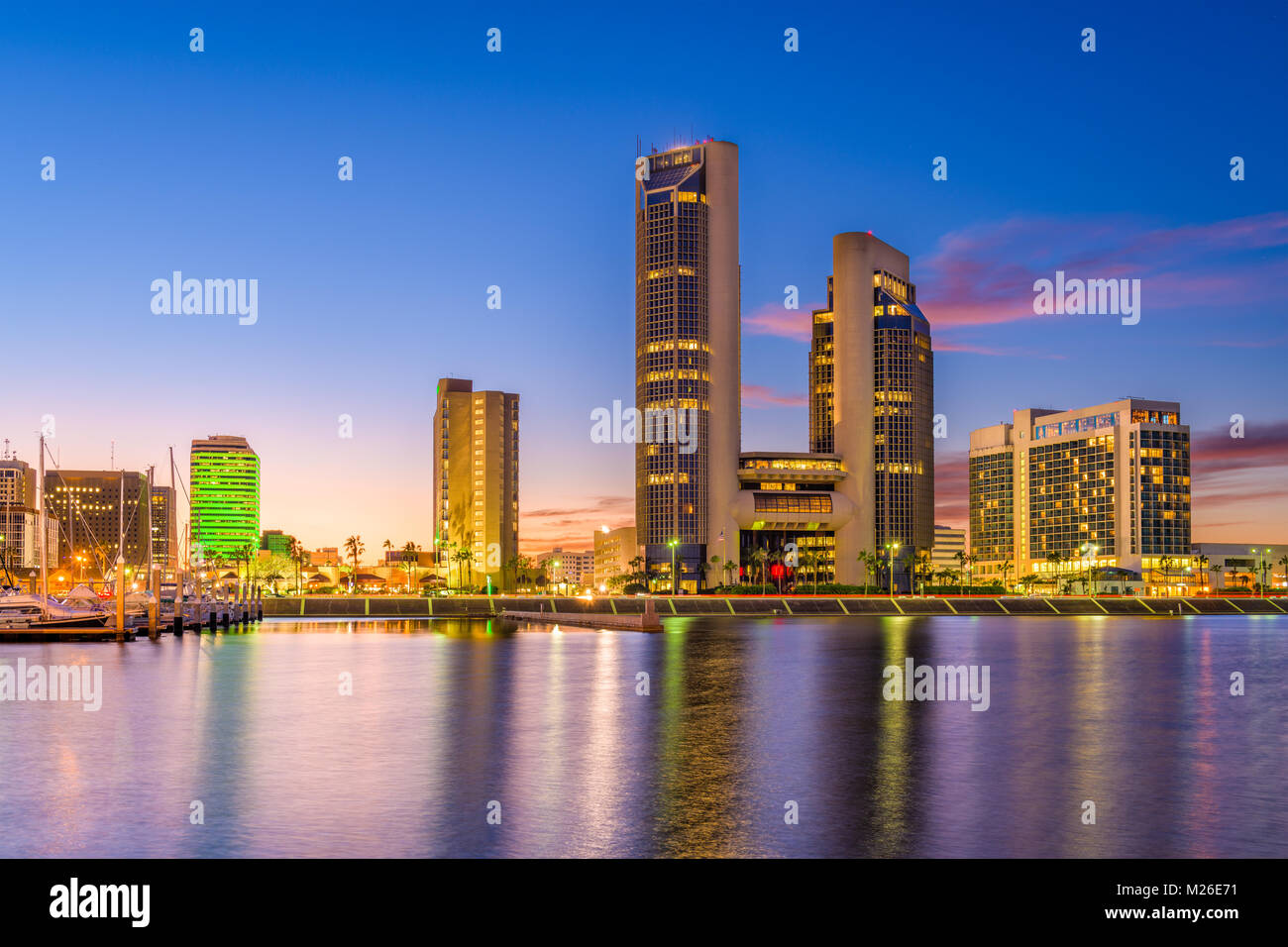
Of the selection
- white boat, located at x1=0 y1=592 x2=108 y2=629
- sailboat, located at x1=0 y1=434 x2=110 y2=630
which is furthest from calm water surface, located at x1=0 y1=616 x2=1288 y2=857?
white boat, located at x1=0 y1=592 x2=108 y2=629

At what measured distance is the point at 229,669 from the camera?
69.6 meters

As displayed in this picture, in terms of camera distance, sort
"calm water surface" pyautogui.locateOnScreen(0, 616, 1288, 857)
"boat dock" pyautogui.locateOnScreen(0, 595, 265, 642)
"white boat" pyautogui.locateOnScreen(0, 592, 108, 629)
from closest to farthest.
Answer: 1. "calm water surface" pyautogui.locateOnScreen(0, 616, 1288, 857)
2. "boat dock" pyautogui.locateOnScreen(0, 595, 265, 642)
3. "white boat" pyautogui.locateOnScreen(0, 592, 108, 629)

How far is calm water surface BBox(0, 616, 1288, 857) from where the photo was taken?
22.5 meters

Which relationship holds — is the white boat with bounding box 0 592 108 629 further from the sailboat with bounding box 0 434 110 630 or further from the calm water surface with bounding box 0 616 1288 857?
the calm water surface with bounding box 0 616 1288 857

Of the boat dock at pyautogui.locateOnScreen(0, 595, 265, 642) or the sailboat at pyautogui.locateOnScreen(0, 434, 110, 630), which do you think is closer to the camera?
the boat dock at pyautogui.locateOnScreen(0, 595, 265, 642)

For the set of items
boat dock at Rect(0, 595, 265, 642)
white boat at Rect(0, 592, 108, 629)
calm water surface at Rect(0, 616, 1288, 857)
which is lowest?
boat dock at Rect(0, 595, 265, 642)

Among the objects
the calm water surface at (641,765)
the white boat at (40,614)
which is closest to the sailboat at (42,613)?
the white boat at (40,614)

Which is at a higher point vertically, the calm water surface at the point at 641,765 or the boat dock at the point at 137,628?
the calm water surface at the point at 641,765

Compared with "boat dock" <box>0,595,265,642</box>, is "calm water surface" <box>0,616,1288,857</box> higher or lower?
higher

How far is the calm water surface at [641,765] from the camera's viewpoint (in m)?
22.5

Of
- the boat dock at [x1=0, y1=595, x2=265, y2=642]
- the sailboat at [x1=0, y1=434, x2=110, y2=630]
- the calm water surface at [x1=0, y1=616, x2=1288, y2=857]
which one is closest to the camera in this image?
the calm water surface at [x1=0, y1=616, x2=1288, y2=857]

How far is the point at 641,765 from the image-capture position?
31.4 m

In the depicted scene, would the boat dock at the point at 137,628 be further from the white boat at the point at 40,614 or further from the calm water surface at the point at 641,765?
the calm water surface at the point at 641,765
